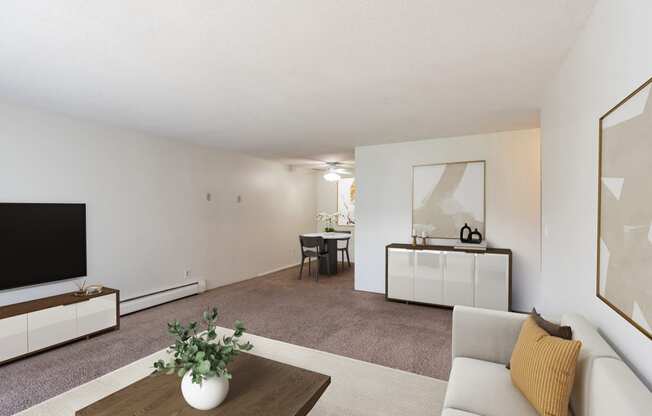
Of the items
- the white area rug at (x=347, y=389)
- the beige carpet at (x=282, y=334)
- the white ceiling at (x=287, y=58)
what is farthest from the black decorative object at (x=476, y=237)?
the white area rug at (x=347, y=389)

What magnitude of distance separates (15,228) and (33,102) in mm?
1262

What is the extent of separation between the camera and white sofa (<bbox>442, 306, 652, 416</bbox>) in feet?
3.55

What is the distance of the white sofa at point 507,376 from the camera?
1.08 m

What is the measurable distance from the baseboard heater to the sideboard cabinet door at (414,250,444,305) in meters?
3.40

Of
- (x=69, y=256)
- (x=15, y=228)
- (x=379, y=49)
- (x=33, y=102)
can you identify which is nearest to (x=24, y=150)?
(x=33, y=102)

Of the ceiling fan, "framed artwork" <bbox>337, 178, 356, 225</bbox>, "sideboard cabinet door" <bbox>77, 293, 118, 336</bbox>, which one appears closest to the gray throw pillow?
"sideboard cabinet door" <bbox>77, 293, 118, 336</bbox>

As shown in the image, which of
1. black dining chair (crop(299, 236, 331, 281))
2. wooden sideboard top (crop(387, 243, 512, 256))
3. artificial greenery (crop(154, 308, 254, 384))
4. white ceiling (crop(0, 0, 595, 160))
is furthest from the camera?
black dining chair (crop(299, 236, 331, 281))

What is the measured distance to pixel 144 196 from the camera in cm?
449

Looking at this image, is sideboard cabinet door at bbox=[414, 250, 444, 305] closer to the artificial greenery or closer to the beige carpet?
the beige carpet

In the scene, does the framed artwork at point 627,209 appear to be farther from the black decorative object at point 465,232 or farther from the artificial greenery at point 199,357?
the black decorative object at point 465,232

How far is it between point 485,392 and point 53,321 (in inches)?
148

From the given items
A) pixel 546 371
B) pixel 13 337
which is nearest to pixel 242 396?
pixel 546 371

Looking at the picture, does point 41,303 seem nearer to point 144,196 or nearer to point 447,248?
point 144,196

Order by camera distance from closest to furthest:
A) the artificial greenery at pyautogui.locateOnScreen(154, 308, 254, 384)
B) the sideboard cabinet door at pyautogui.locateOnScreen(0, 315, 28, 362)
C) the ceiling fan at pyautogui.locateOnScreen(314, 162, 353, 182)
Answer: the artificial greenery at pyautogui.locateOnScreen(154, 308, 254, 384) < the sideboard cabinet door at pyautogui.locateOnScreen(0, 315, 28, 362) < the ceiling fan at pyautogui.locateOnScreen(314, 162, 353, 182)
